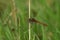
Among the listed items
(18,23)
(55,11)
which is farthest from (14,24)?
(55,11)

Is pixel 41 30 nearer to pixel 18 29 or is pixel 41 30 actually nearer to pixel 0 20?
pixel 18 29

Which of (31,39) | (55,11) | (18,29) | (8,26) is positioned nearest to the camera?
(31,39)

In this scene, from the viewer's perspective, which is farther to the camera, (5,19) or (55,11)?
(55,11)

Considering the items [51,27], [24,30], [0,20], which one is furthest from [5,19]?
[51,27]

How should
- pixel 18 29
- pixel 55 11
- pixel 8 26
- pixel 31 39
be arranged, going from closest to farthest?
pixel 31 39 → pixel 18 29 → pixel 8 26 → pixel 55 11

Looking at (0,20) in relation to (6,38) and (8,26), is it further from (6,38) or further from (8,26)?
(6,38)

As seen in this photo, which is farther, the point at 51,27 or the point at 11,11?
the point at 11,11
